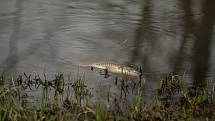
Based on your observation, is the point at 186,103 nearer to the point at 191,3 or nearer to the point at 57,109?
the point at 57,109

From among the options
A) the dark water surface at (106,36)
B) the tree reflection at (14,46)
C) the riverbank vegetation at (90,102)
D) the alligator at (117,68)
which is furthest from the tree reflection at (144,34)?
the tree reflection at (14,46)

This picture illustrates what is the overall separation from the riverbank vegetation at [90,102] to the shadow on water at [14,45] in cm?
43

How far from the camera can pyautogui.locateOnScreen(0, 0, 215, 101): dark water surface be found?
661 centimetres

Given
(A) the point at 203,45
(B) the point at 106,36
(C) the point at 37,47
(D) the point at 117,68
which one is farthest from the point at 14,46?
(A) the point at 203,45

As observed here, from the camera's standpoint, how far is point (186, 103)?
5430 millimetres

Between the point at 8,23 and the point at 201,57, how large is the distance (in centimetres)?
307

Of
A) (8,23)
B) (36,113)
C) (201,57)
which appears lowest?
(36,113)

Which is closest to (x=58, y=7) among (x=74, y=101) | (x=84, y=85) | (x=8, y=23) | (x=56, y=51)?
(x=8, y=23)

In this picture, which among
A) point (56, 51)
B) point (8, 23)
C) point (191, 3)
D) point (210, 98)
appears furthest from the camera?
point (191, 3)

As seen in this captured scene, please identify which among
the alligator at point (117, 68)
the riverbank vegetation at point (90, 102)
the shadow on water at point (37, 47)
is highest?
the shadow on water at point (37, 47)

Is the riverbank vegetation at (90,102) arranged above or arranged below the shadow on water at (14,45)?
below

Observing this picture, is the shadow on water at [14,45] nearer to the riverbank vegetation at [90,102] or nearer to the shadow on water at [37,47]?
the shadow on water at [37,47]

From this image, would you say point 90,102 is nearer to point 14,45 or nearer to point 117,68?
point 117,68

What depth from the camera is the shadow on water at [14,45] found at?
6.34 meters
